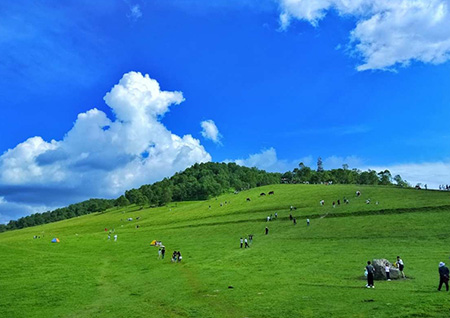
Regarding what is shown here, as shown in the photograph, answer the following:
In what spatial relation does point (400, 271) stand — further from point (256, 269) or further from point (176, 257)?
point (176, 257)

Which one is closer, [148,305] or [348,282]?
[148,305]

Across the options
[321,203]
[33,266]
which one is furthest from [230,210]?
[33,266]

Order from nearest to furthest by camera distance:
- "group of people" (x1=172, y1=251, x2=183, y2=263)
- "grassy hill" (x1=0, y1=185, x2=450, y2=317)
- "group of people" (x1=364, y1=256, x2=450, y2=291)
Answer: "grassy hill" (x1=0, y1=185, x2=450, y2=317) → "group of people" (x1=364, y1=256, x2=450, y2=291) → "group of people" (x1=172, y1=251, x2=183, y2=263)

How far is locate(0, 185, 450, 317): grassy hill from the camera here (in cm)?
2505

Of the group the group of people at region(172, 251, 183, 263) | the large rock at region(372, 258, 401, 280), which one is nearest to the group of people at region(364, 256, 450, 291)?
the large rock at region(372, 258, 401, 280)

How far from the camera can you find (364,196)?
10125 centimetres

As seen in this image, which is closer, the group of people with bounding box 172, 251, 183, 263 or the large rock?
the large rock

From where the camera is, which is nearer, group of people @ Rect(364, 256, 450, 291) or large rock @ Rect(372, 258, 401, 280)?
group of people @ Rect(364, 256, 450, 291)

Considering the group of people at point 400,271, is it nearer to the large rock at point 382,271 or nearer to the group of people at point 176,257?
the large rock at point 382,271

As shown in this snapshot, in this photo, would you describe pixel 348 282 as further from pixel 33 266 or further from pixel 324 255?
pixel 33 266

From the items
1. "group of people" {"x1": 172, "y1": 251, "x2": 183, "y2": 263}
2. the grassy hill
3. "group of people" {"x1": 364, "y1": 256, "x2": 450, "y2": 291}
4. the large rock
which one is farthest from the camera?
"group of people" {"x1": 172, "y1": 251, "x2": 183, "y2": 263}

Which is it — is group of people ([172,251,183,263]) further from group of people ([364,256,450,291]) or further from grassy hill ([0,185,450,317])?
group of people ([364,256,450,291])

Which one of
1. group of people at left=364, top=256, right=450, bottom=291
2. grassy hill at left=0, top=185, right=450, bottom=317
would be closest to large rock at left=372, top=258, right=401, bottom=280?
group of people at left=364, top=256, right=450, bottom=291

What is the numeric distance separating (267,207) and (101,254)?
52.7m
